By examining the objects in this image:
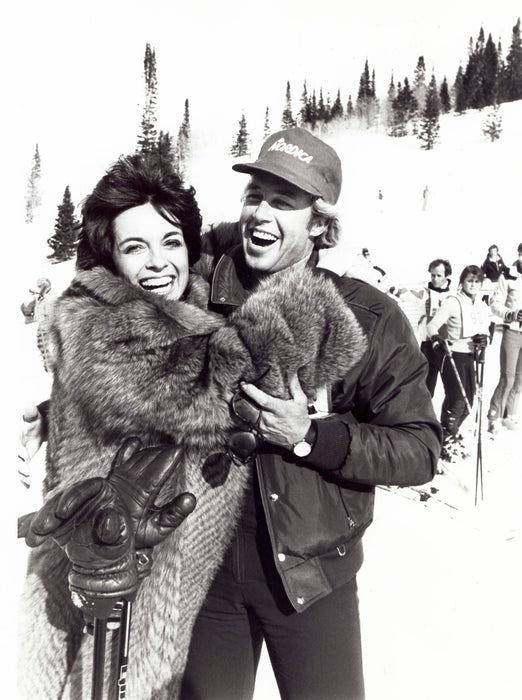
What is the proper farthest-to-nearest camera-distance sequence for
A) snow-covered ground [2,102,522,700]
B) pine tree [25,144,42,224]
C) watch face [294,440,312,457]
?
pine tree [25,144,42,224]
snow-covered ground [2,102,522,700]
watch face [294,440,312,457]

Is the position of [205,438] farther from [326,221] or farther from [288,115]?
[288,115]

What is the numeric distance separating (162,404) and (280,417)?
0.90 ft

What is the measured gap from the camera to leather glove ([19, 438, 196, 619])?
1.22 metres

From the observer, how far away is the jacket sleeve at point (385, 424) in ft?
4.55

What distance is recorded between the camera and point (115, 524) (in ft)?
4.05

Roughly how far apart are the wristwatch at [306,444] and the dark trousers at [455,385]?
4899 millimetres

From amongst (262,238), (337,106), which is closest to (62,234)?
(337,106)

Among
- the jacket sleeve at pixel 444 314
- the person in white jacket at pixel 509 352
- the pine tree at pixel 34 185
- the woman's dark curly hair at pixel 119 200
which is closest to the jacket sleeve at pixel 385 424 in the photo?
the woman's dark curly hair at pixel 119 200

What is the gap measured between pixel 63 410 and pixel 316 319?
68 centimetres

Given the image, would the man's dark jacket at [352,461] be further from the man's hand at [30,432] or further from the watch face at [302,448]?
the man's hand at [30,432]

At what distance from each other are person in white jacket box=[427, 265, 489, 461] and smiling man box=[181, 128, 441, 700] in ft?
15.0

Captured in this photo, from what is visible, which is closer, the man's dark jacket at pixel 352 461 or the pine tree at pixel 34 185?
the man's dark jacket at pixel 352 461

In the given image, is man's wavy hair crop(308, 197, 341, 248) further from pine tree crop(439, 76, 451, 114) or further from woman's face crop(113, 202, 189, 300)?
pine tree crop(439, 76, 451, 114)

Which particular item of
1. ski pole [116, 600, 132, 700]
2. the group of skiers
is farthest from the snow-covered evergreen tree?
the group of skiers
